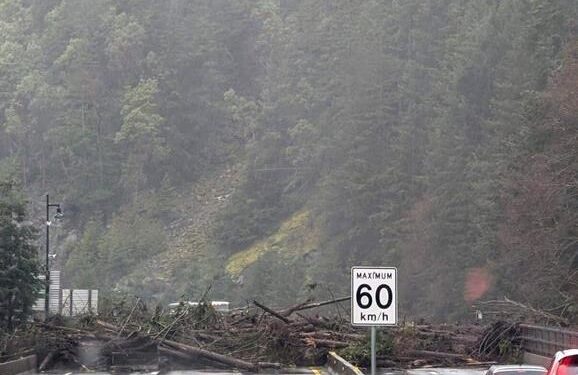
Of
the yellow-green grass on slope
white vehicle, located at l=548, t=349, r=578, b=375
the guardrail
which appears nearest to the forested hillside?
the yellow-green grass on slope

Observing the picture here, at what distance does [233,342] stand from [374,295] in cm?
2369

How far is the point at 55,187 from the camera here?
481 feet

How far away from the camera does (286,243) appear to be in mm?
106375

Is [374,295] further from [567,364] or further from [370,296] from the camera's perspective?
[567,364]

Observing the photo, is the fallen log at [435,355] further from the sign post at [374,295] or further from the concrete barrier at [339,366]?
the sign post at [374,295]

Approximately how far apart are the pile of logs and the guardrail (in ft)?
5.82

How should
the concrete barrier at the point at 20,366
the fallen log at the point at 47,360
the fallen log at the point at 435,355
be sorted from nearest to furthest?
the concrete barrier at the point at 20,366 < the fallen log at the point at 47,360 < the fallen log at the point at 435,355

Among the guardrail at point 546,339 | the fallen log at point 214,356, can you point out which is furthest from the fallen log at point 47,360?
the guardrail at point 546,339

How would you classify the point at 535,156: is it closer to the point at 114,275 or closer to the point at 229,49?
the point at 114,275

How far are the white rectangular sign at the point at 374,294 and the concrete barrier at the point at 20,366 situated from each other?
19.2 metres

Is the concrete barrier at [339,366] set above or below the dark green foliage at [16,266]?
below

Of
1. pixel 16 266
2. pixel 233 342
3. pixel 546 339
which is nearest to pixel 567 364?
pixel 546 339

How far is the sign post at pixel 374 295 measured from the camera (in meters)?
15.4

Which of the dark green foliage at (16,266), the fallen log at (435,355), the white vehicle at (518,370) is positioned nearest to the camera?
the white vehicle at (518,370)
